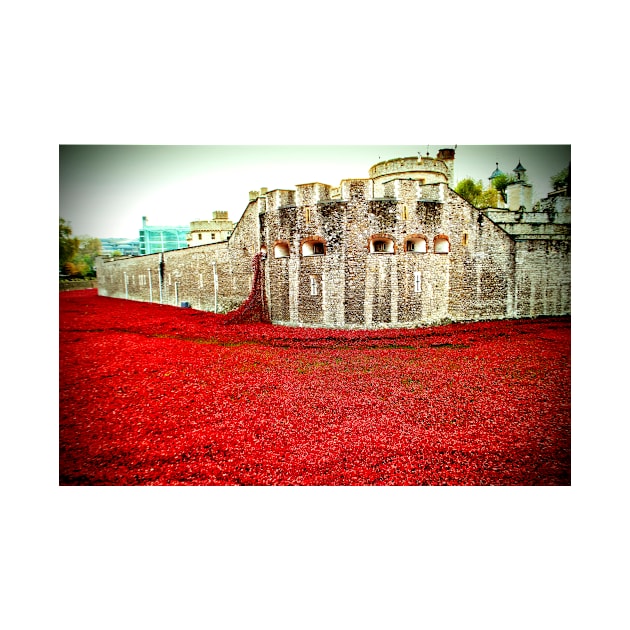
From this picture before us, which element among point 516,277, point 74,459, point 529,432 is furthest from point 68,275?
point 516,277

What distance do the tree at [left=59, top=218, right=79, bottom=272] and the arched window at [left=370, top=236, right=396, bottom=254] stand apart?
5.76 meters

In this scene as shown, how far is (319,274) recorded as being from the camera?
26.9 feet

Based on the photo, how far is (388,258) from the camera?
26.1 ft

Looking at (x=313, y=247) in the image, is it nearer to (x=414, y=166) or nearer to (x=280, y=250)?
(x=280, y=250)

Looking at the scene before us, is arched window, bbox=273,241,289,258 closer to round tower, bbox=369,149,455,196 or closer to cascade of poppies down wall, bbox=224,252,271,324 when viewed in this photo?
cascade of poppies down wall, bbox=224,252,271,324

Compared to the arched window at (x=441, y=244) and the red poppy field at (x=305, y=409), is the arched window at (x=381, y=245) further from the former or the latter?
the red poppy field at (x=305, y=409)

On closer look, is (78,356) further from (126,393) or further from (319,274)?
(319,274)

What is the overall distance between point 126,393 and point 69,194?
2818mm

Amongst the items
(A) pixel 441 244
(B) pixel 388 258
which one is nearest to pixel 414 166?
(A) pixel 441 244

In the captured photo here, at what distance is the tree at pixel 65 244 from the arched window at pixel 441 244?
7429mm

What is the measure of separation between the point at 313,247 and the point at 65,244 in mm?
5148

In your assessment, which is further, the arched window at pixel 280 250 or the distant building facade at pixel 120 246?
the arched window at pixel 280 250

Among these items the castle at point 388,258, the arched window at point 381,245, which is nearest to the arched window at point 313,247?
the castle at point 388,258

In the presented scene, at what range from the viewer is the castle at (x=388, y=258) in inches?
311
